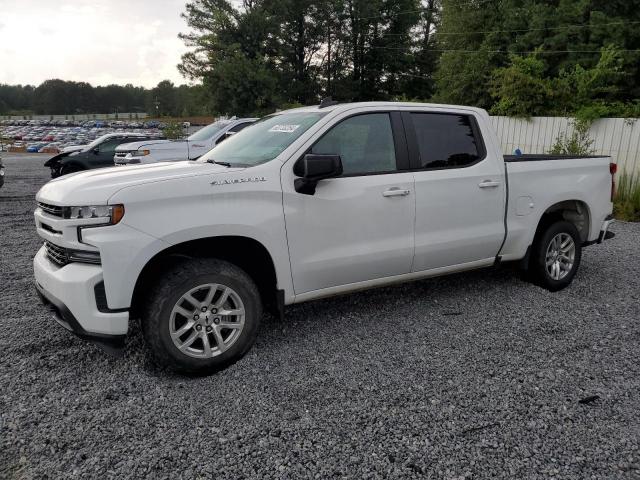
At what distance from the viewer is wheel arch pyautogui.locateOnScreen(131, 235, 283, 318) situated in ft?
11.1

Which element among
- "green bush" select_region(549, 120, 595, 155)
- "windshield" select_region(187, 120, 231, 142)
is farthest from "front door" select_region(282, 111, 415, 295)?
"windshield" select_region(187, 120, 231, 142)

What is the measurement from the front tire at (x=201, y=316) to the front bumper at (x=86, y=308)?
201 millimetres

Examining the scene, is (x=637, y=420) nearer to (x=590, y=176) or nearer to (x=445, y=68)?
(x=590, y=176)

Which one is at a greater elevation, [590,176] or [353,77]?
[353,77]

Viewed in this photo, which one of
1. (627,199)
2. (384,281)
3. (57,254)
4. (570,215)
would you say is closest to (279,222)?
(384,281)

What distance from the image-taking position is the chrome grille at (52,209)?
3.20 metres

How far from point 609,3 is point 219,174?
24452mm

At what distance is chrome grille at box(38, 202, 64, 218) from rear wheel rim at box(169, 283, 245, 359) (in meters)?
0.93

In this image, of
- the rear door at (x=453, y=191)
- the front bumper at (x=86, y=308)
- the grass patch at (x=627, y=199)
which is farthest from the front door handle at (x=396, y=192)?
the grass patch at (x=627, y=199)

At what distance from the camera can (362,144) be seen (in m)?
4.04

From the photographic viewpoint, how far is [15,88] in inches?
6344

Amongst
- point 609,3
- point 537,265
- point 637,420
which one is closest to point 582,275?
point 537,265

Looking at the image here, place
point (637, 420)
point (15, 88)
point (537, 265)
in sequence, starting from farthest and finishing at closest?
point (15, 88) < point (537, 265) < point (637, 420)

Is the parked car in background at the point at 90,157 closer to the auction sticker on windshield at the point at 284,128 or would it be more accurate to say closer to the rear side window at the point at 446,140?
the auction sticker on windshield at the point at 284,128
